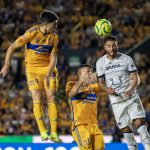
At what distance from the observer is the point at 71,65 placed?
25.2 metres

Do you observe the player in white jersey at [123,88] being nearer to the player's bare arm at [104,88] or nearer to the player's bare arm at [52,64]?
the player's bare arm at [104,88]

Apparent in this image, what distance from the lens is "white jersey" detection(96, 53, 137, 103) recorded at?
11.7 metres

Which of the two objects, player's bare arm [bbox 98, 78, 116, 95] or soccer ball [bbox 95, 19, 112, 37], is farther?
soccer ball [bbox 95, 19, 112, 37]

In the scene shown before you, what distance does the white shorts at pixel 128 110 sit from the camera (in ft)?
38.3

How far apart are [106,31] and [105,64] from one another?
973 millimetres

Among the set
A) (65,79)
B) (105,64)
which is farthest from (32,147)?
(65,79)

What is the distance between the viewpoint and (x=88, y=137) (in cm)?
1179

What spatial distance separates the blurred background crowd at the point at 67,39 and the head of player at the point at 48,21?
28.8 feet

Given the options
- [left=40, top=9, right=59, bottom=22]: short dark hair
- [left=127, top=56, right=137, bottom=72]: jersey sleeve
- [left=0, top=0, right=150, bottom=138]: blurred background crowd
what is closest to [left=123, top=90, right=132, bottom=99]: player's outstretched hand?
[left=127, top=56, right=137, bottom=72]: jersey sleeve

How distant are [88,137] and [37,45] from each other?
6.95ft

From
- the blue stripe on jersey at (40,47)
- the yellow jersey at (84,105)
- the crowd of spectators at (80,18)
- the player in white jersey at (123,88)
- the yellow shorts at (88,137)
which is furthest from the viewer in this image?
the crowd of spectators at (80,18)

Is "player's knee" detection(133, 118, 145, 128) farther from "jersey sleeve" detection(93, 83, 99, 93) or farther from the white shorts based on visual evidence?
"jersey sleeve" detection(93, 83, 99, 93)

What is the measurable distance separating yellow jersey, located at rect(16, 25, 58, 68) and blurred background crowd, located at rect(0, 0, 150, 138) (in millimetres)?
8439

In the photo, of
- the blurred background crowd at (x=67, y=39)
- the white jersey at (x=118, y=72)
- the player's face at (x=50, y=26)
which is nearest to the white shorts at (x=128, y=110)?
the white jersey at (x=118, y=72)
